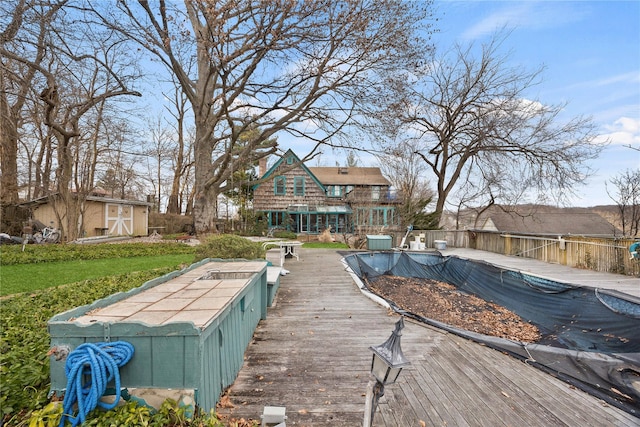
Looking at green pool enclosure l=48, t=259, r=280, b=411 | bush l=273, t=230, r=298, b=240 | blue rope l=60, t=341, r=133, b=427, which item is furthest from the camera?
bush l=273, t=230, r=298, b=240

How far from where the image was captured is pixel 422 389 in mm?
2994

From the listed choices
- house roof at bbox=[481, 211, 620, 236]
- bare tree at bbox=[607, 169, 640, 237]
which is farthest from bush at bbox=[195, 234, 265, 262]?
house roof at bbox=[481, 211, 620, 236]

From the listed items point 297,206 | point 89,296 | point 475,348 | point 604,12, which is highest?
point 604,12

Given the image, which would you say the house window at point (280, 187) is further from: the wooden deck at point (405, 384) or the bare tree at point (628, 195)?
the bare tree at point (628, 195)

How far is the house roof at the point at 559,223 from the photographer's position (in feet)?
101

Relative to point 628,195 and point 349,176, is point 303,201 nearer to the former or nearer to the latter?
point 349,176

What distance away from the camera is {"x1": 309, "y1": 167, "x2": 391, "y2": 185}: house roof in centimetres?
2677

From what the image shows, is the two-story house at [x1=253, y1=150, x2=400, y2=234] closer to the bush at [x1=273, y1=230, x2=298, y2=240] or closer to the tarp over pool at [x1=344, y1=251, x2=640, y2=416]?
the bush at [x1=273, y1=230, x2=298, y2=240]

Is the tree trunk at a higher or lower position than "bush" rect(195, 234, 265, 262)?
higher

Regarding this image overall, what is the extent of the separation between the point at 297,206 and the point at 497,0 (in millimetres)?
18466

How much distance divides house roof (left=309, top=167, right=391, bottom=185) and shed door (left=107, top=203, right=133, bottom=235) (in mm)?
14635

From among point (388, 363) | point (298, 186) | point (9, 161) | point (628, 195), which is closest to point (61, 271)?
point (388, 363)

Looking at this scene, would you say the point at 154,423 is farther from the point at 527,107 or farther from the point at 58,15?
the point at 527,107

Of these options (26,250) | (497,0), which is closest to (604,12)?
(497,0)
